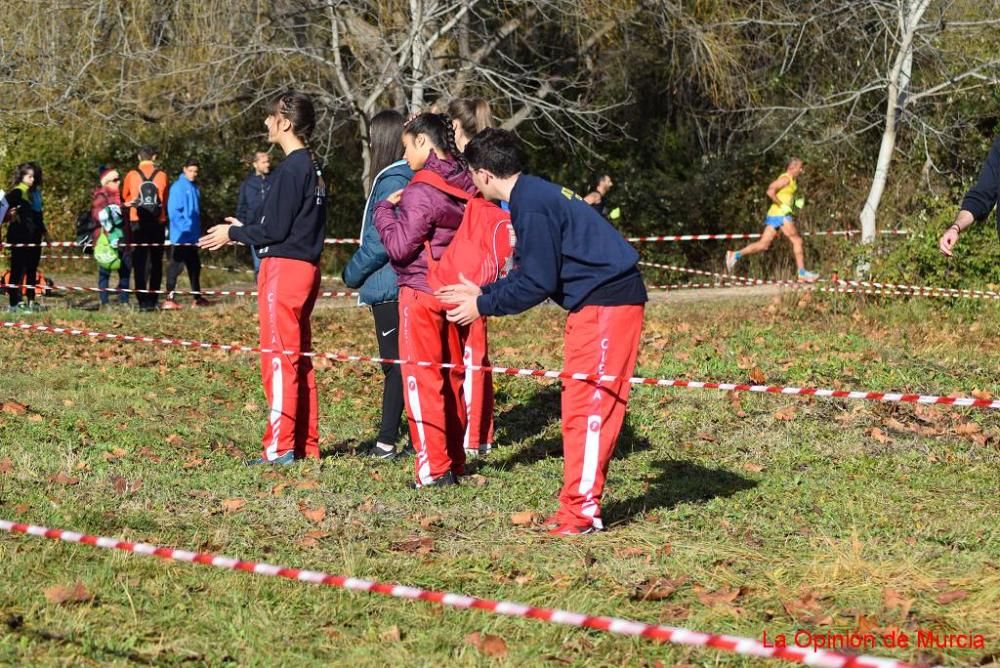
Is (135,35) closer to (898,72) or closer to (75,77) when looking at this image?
(75,77)

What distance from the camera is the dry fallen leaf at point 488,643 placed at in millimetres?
4781

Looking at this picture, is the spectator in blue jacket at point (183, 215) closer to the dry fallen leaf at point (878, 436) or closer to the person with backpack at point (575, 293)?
the dry fallen leaf at point (878, 436)

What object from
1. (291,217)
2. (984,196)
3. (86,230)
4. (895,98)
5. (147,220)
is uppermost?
(895,98)

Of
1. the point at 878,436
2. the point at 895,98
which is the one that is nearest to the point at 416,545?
the point at 878,436

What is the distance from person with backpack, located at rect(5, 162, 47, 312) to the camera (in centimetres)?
1447

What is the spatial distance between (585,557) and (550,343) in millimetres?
6373

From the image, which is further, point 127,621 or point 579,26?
point 579,26

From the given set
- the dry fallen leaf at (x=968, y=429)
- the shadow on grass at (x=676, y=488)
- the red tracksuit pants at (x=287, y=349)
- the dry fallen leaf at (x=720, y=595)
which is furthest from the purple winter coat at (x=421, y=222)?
the dry fallen leaf at (x=968, y=429)

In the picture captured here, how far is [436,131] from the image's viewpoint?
713 centimetres

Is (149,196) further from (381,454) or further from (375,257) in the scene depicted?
(375,257)

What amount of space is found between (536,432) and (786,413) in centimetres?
167

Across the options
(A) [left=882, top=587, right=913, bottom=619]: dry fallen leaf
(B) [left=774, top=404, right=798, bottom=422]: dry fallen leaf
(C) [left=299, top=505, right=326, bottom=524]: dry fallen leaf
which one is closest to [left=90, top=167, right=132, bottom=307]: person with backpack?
(B) [left=774, top=404, right=798, bottom=422]: dry fallen leaf

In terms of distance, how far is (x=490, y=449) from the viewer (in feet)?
28.0

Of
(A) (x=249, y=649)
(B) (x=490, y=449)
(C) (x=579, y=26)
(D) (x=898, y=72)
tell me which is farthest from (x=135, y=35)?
(A) (x=249, y=649)
